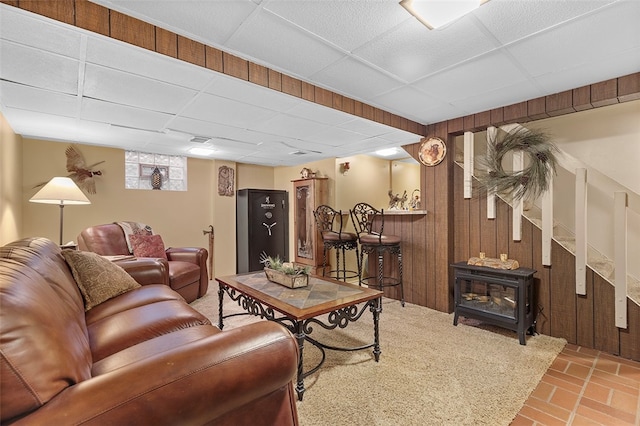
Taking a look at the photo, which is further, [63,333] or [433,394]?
[433,394]

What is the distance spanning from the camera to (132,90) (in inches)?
89.9

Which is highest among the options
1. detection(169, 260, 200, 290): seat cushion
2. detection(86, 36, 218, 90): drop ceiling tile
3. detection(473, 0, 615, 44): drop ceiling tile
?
detection(473, 0, 615, 44): drop ceiling tile

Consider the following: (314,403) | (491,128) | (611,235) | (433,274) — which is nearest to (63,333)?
(314,403)

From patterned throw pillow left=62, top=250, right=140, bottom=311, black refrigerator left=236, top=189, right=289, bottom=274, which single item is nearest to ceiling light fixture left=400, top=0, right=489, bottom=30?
patterned throw pillow left=62, top=250, right=140, bottom=311

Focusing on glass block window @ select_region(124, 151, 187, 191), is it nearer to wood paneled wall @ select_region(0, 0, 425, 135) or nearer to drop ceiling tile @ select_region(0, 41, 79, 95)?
drop ceiling tile @ select_region(0, 41, 79, 95)

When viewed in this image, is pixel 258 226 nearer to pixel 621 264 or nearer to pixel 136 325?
pixel 136 325

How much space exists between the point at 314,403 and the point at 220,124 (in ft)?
8.92

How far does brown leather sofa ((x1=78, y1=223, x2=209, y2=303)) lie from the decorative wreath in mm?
3601

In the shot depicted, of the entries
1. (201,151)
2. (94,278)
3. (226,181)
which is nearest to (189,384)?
(94,278)

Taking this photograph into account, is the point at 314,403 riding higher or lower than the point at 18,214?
lower

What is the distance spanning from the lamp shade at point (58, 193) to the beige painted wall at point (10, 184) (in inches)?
8.8

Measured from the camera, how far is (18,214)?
3480mm

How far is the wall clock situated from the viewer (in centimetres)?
350

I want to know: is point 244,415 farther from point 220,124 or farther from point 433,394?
point 220,124
